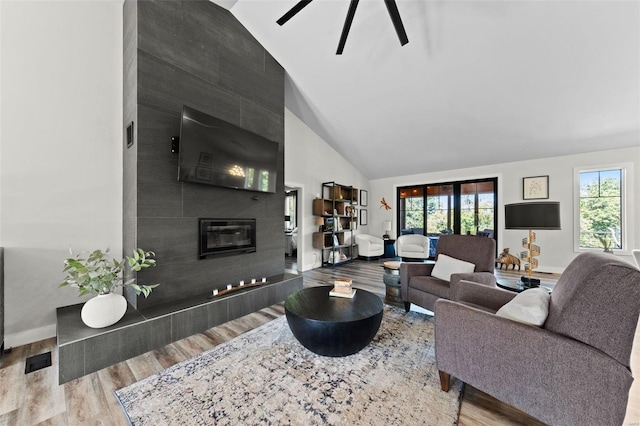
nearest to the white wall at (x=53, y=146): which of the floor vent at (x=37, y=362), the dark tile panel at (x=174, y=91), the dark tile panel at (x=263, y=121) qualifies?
the floor vent at (x=37, y=362)

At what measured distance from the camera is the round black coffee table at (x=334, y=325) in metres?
1.73

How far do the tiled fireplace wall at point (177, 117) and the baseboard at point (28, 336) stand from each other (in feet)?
2.40

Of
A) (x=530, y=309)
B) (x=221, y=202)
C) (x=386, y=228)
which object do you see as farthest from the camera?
(x=386, y=228)

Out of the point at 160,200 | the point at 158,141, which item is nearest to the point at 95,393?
the point at 160,200

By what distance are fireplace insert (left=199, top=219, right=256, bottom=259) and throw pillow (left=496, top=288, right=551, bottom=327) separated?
272cm

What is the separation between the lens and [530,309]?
1.27m

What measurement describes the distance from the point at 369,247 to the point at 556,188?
3925 mm

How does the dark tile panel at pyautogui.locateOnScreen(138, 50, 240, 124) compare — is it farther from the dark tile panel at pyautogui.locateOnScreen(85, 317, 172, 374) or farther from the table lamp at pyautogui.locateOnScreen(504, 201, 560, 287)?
the table lamp at pyautogui.locateOnScreen(504, 201, 560, 287)

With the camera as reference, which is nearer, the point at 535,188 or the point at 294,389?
the point at 294,389

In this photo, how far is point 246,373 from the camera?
5.59ft

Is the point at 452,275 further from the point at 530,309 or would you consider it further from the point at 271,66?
the point at 271,66

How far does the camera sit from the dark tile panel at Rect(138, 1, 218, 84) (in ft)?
7.80

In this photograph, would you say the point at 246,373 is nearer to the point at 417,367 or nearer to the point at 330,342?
the point at 330,342

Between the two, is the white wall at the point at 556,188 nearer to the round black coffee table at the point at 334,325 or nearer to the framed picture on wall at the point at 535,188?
the framed picture on wall at the point at 535,188
